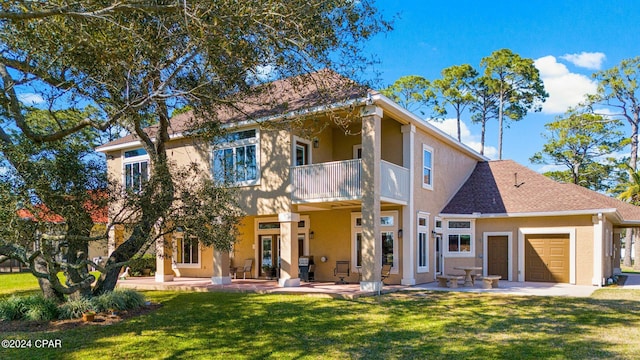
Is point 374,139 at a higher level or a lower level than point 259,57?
lower

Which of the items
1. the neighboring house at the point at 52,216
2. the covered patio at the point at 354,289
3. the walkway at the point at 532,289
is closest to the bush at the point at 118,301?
the neighboring house at the point at 52,216

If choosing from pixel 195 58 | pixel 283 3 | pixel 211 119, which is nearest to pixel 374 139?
pixel 211 119

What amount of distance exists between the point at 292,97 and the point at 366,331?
911cm

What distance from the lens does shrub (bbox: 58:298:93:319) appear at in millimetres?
10859

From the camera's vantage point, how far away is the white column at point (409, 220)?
17.1 metres

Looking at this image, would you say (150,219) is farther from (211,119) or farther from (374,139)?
(374,139)

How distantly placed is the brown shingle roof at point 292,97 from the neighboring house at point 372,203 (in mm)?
128

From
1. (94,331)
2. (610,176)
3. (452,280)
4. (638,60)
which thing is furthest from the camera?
(610,176)

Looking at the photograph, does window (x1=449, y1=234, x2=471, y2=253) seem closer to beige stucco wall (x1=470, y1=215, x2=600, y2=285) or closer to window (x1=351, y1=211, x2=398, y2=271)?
beige stucco wall (x1=470, y1=215, x2=600, y2=285)

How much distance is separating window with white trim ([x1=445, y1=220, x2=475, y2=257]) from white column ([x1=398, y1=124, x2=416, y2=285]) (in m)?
3.52

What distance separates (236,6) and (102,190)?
227 inches

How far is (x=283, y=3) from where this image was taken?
7.91 m

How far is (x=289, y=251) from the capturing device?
16312 mm

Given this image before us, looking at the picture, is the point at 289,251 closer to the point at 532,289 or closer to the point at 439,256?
the point at 439,256
